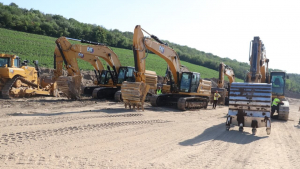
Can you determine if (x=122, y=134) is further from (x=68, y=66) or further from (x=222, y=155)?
(x=68, y=66)

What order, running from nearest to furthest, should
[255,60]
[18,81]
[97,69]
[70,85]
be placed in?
[255,60], [70,85], [18,81], [97,69]

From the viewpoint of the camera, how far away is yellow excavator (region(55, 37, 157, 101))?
16547 mm

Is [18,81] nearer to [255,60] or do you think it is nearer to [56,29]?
[255,60]

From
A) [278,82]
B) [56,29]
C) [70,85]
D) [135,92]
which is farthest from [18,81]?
[56,29]

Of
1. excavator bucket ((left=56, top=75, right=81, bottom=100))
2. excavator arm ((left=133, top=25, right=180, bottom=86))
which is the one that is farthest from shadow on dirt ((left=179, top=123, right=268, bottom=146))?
excavator bucket ((left=56, top=75, right=81, bottom=100))

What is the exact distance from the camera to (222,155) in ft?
21.0

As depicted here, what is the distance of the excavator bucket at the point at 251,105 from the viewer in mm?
9328

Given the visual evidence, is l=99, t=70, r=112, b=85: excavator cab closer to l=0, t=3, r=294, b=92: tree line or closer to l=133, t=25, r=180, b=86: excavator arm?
l=133, t=25, r=180, b=86: excavator arm

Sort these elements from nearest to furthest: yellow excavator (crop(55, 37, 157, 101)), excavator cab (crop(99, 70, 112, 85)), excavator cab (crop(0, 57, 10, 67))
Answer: excavator cab (crop(0, 57, 10, 67))
yellow excavator (crop(55, 37, 157, 101))
excavator cab (crop(99, 70, 112, 85))

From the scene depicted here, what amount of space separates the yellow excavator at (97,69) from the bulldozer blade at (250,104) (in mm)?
8253

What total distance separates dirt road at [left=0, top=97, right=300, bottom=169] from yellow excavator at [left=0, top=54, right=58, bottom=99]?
777cm

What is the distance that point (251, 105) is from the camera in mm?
9453

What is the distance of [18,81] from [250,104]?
13541 millimetres

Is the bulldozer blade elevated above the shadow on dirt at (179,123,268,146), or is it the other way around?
the bulldozer blade
